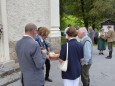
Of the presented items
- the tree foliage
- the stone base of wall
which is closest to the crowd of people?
the stone base of wall

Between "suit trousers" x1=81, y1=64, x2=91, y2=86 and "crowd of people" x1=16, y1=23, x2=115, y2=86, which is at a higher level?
"crowd of people" x1=16, y1=23, x2=115, y2=86

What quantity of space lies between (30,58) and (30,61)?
57 millimetres

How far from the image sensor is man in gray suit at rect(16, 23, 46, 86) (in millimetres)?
4660

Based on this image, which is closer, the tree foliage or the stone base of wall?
the stone base of wall

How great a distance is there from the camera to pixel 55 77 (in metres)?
9.38

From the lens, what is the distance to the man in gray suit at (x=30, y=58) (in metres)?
4.66

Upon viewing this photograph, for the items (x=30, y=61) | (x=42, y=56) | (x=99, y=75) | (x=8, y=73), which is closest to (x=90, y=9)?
(x=99, y=75)

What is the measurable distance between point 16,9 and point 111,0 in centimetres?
2058

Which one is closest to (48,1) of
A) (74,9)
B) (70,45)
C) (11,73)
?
(11,73)

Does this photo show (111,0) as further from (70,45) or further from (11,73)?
(70,45)

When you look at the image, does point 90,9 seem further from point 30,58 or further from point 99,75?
point 30,58

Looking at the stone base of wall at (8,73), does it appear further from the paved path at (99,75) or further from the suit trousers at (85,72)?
the suit trousers at (85,72)

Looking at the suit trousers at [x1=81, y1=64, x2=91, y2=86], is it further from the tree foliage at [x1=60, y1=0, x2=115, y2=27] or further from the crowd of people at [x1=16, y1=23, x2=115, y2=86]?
the tree foliage at [x1=60, y1=0, x2=115, y2=27]

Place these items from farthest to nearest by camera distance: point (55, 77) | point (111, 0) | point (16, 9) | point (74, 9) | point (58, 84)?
point (74, 9), point (111, 0), point (16, 9), point (55, 77), point (58, 84)
